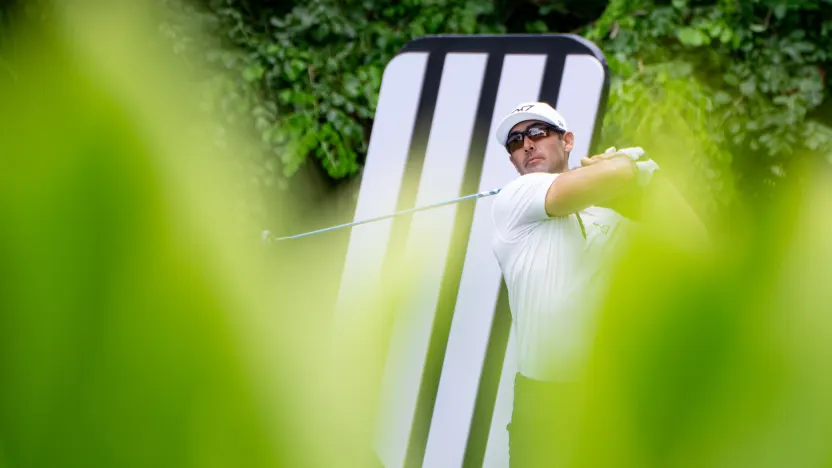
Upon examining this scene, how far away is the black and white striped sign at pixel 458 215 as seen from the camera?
155 cm

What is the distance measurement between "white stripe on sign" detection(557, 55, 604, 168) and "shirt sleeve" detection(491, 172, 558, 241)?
0.22m

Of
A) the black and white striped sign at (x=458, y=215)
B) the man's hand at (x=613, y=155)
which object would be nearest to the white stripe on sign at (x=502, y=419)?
the black and white striped sign at (x=458, y=215)

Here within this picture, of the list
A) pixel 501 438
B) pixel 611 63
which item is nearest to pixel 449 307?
pixel 501 438

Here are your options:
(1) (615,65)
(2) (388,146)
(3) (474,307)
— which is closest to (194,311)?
(3) (474,307)

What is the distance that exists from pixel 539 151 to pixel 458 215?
380mm

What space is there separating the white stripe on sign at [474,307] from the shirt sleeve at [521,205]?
31cm

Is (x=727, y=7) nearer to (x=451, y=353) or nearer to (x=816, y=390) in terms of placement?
(x=451, y=353)

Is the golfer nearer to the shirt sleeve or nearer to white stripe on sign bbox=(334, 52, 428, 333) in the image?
the shirt sleeve

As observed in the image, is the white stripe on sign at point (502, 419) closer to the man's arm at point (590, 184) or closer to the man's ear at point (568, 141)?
the man's ear at point (568, 141)

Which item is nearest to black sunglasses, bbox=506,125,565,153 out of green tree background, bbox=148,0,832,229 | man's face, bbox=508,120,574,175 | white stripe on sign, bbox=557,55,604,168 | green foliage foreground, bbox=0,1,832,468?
man's face, bbox=508,120,574,175

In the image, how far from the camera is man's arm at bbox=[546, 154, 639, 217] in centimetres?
96

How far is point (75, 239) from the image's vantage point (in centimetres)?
9

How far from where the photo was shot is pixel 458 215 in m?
1.62

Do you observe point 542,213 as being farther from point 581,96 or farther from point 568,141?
point 581,96
